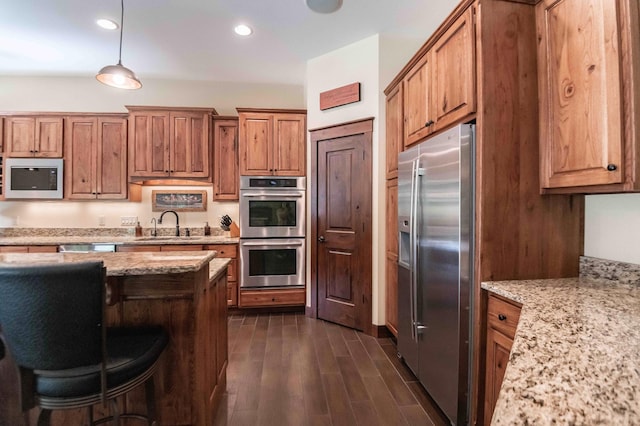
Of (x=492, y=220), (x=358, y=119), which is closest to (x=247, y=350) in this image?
(x=492, y=220)

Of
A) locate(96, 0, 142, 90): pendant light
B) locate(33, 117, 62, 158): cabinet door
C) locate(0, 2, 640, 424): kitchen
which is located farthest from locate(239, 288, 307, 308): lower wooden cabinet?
locate(33, 117, 62, 158): cabinet door

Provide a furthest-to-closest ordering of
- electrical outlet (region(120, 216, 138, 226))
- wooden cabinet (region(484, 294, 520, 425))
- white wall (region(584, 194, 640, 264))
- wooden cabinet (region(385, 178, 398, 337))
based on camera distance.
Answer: electrical outlet (region(120, 216, 138, 226)) → wooden cabinet (region(385, 178, 398, 337)) → white wall (region(584, 194, 640, 264)) → wooden cabinet (region(484, 294, 520, 425))

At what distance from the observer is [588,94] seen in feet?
4.16

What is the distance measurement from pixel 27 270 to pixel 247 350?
197cm

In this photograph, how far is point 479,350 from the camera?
1.49 meters

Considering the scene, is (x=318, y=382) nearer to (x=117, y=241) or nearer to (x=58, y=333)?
(x=58, y=333)

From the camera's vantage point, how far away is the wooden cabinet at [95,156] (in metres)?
3.61

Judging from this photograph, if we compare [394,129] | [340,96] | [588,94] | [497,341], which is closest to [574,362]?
[497,341]

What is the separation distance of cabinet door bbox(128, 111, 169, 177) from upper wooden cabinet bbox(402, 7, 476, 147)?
2994mm

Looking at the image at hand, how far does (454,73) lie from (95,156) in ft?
13.7

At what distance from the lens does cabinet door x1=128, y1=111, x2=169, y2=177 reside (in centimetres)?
359

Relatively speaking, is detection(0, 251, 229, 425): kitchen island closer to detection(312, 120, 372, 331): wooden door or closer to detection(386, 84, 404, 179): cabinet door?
detection(312, 120, 372, 331): wooden door

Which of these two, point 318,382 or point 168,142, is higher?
point 168,142

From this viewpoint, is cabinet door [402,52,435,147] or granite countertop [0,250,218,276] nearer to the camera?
granite countertop [0,250,218,276]
